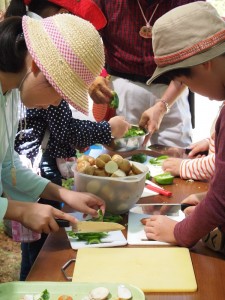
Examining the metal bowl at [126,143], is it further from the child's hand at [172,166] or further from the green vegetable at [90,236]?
the green vegetable at [90,236]

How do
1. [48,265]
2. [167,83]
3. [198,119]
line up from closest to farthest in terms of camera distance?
[48,265]
[167,83]
[198,119]

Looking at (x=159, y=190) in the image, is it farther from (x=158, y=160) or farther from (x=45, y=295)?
(x=45, y=295)

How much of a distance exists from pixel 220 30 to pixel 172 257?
0.54 metres

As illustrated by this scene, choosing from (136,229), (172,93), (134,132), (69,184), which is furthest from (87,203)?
(172,93)

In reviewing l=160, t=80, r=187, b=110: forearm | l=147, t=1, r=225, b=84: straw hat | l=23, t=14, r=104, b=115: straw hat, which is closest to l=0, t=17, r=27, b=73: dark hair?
l=23, t=14, r=104, b=115: straw hat

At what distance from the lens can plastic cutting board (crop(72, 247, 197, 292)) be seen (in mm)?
896

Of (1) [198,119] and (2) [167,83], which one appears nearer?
(2) [167,83]

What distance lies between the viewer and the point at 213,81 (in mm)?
1026

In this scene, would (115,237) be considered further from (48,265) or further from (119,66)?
(119,66)

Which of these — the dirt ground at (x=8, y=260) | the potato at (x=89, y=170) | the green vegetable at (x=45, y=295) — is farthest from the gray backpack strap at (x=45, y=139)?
the dirt ground at (x=8, y=260)

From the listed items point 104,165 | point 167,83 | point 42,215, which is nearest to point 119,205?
point 104,165

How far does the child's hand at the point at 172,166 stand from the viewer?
150 centimetres

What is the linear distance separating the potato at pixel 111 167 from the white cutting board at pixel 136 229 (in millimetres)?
131

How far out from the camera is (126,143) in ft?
5.66
